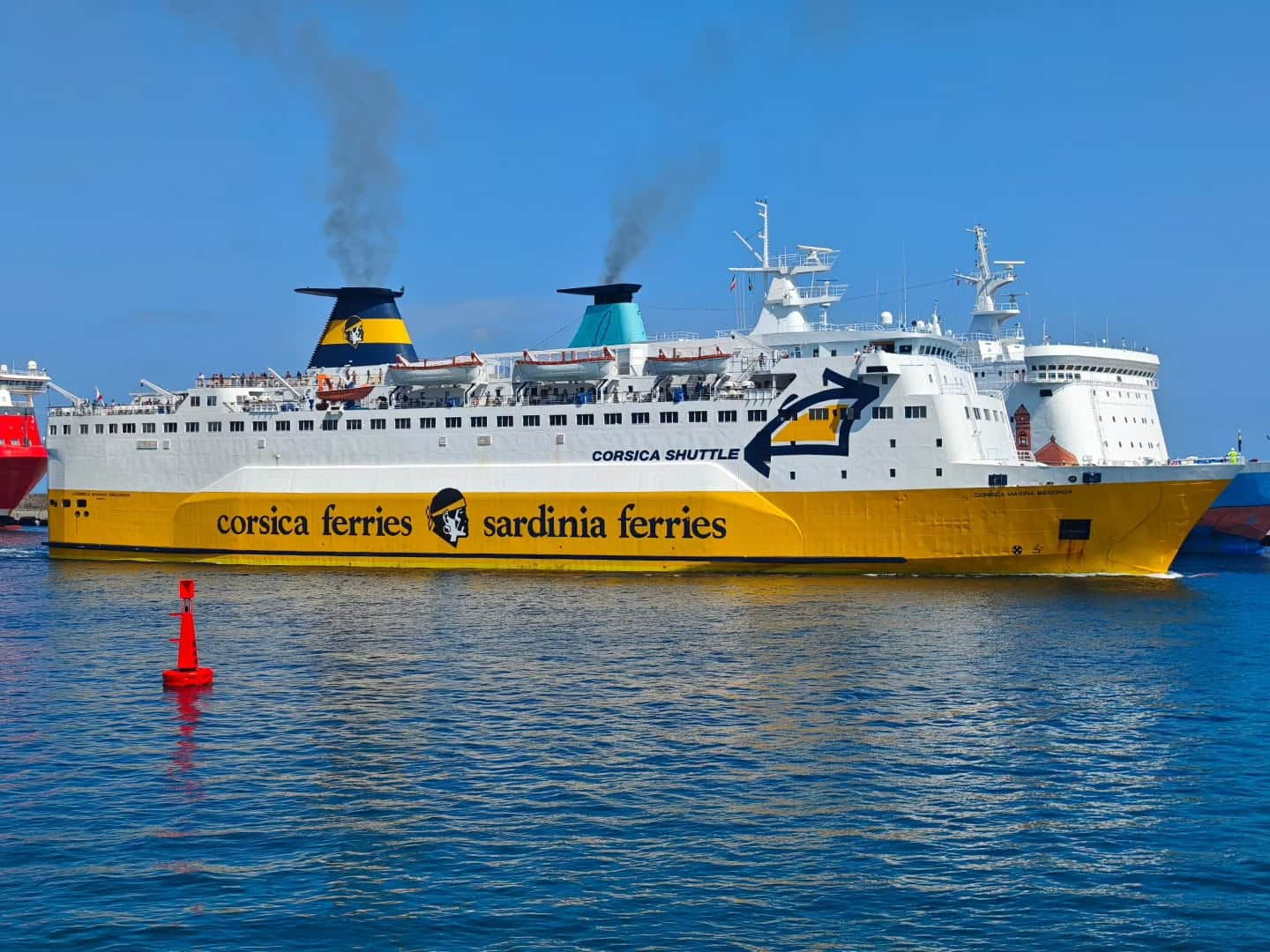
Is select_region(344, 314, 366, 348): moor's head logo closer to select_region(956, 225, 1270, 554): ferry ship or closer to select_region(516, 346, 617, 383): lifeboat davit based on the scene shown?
select_region(516, 346, 617, 383): lifeboat davit

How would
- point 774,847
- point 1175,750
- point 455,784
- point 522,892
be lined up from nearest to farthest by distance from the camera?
1. point 522,892
2. point 774,847
3. point 455,784
4. point 1175,750

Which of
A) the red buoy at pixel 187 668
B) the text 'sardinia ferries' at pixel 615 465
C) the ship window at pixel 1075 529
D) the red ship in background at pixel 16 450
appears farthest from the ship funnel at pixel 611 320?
the red ship in background at pixel 16 450

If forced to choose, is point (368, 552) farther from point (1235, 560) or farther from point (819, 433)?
A: point (1235, 560)

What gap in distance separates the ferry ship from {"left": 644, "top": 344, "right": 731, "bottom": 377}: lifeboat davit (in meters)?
18.1

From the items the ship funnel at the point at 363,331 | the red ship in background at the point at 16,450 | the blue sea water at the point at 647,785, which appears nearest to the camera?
the blue sea water at the point at 647,785

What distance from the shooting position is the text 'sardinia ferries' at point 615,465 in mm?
36812

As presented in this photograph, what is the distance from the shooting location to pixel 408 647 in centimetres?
2670

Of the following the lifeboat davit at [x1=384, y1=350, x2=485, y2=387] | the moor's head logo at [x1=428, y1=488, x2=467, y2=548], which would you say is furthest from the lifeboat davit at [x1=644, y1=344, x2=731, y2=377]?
the moor's head logo at [x1=428, y1=488, x2=467, y2=548]

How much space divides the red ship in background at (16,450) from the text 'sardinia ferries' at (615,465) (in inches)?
1378

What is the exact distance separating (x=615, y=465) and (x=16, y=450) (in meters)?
55.8

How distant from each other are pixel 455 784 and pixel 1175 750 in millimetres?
9997

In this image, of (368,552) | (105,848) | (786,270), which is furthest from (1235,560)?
(105,848)

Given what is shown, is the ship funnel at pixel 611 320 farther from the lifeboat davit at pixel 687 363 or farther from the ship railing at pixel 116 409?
the ship railing at pixel 116 409

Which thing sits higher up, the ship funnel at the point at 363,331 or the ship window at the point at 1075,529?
the ship funnel at the point at 363,331
